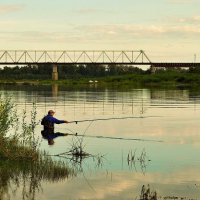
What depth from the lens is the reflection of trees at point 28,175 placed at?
1727 centimetres

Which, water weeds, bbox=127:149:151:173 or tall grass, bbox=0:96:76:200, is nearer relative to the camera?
tall grass, bbox=0:96:76:200

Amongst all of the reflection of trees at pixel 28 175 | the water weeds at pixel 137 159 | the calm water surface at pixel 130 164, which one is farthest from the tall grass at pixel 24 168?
the water weeds at pixel 137 159

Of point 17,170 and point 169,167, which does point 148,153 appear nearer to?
point 169,167

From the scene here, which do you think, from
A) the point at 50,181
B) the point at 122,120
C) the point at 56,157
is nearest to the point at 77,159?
the point at 56,157

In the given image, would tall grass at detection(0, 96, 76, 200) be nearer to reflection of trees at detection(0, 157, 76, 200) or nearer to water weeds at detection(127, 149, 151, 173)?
reflection of trees at detection(0, 157, 76, 200)

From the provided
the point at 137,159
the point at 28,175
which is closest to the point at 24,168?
the point at 28,175

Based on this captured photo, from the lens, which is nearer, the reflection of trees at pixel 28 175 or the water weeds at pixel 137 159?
the reflection of trees at pixel 28 175

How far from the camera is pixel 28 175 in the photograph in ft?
62.8

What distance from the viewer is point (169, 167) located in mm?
21828

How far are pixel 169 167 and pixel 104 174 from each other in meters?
3.10

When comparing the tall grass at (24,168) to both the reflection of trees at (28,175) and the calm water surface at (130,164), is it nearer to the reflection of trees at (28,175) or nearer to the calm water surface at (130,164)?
the reflection of trees at (28,175)

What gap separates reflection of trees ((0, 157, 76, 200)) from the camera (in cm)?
1727

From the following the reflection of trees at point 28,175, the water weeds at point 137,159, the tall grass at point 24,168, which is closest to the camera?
the reflection of trees at point 28,175

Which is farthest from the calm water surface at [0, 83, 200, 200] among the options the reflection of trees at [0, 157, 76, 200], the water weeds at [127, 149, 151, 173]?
the reflection of trees at [0, 157, 76, 200]
